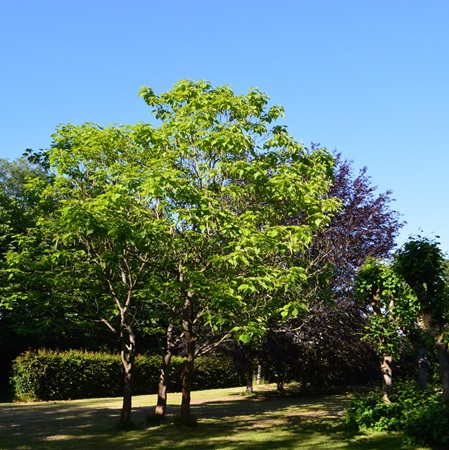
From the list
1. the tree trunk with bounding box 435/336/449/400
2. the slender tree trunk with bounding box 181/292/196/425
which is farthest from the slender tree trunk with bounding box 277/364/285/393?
the tree trunk with bounding box 435/336/449/400

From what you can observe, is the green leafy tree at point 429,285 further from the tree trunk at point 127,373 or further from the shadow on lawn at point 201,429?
the tree trunk at point 127,373

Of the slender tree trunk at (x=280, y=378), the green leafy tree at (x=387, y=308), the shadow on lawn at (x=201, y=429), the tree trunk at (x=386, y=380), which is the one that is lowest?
the shadow on lawn at (x=201, y=429)

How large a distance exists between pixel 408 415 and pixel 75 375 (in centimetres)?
1896

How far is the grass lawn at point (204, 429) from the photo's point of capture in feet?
40.9

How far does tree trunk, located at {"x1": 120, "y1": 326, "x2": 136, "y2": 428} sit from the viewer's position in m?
14.9

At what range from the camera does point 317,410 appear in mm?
19562

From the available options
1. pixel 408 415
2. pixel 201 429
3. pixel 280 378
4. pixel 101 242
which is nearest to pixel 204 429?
pixel 201 429

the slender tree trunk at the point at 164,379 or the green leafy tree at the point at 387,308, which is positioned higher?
the green leafy tree at the point at 387,308

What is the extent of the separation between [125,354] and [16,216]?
4.98 metres

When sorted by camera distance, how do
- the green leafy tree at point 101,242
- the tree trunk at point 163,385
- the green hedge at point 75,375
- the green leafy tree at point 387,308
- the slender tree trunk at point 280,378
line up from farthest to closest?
1. the green hedge at point 75,375
2. the slender tree trunk at point 280,378
3. the tree trunk at point 163,385
4. the green leafy tree at point 387,308
5. the green leafy tree at point 101,242

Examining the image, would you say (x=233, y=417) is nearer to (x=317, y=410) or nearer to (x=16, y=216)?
(x=317, y=410)

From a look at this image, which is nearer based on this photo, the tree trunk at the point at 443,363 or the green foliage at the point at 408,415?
the green foliage at the point at 408,415

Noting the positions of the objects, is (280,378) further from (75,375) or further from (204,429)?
(204,429)

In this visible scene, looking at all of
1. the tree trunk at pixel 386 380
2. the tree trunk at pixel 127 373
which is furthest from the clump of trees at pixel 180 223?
the tree trunk at pixel 386 380
